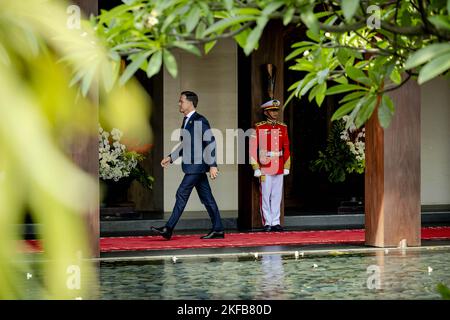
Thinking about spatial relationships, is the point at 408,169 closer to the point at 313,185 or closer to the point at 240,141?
the point at 240,141

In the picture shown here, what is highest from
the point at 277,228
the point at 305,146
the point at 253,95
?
the point at 253,95

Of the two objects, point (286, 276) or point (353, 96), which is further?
point (286, 276)

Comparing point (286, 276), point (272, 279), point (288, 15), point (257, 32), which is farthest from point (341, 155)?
point (257, 32)

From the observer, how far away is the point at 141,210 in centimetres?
1761

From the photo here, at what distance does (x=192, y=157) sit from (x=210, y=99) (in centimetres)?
466

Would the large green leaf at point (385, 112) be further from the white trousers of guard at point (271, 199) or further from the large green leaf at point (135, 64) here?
the white trousers of guard at point (271, 199)

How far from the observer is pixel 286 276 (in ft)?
31.4

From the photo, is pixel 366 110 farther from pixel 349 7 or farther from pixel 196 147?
pixel 196 147

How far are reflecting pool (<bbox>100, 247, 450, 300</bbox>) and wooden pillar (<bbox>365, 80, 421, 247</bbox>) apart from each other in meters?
0.38

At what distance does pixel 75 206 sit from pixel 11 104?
0.39ft

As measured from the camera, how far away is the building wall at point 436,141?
1898 cm

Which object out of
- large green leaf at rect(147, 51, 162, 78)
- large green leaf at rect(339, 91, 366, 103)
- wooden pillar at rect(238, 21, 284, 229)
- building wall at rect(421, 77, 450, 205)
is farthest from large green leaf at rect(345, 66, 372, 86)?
building wall at rect(421, 77, 450, 205)

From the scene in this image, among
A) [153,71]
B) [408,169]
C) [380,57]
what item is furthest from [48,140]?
[408,169]

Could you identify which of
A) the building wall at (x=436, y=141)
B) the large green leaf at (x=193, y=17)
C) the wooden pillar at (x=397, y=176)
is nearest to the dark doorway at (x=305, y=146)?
the building wall at (x=436, y=141)
